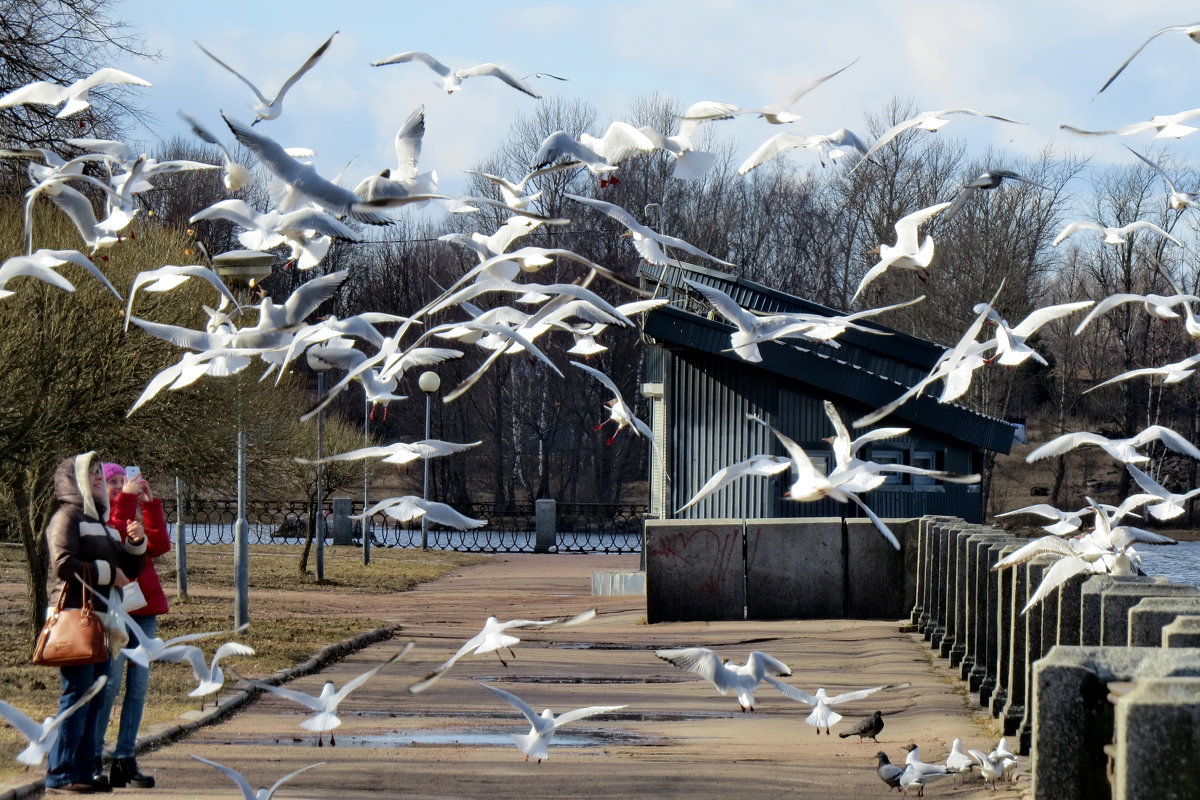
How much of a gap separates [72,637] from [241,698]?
160 inches

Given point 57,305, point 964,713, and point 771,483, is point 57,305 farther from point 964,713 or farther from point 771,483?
point 771,483

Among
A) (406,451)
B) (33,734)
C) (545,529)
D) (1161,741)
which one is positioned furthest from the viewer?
(545,529)

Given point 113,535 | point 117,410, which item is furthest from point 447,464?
point 113,535

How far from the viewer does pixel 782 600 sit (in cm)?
1956

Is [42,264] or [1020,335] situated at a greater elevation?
[42,264]

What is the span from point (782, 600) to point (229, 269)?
28.8 ft

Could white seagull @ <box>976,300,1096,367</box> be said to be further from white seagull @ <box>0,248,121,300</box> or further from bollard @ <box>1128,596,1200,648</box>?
white seagull @ <box>0,248,121,300</box>

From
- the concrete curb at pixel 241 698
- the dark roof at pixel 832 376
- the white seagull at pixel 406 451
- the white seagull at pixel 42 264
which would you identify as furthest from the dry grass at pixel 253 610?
the dark roof at pixel 832 376

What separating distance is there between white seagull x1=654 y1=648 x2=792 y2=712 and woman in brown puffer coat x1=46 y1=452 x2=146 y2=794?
326cm

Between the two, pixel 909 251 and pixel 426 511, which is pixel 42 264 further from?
pixel 909 251

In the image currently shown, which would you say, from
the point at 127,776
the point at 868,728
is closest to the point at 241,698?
the point at 127,776

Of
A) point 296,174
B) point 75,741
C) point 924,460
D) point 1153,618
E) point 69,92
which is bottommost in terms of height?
point 75,741

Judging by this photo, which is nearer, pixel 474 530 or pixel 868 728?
pixel 868 728

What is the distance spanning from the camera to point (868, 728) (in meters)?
9.83
